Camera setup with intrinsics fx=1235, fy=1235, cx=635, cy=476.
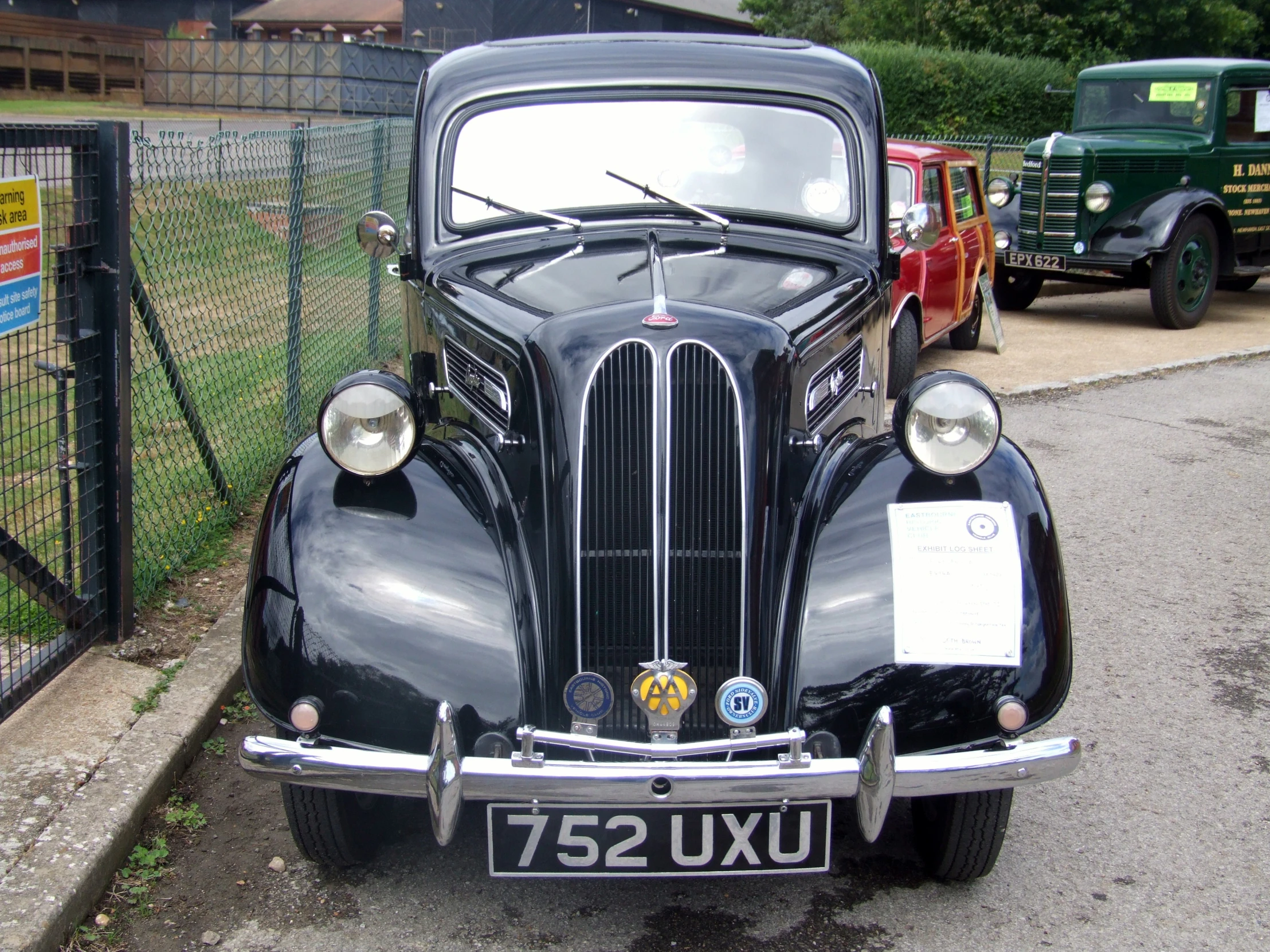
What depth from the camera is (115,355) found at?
384cm

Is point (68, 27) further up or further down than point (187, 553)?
further up

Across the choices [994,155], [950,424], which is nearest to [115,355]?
[950,424]

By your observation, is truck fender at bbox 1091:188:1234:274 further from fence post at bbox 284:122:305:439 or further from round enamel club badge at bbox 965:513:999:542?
round enamel club badge at bbox 965:513:999:542

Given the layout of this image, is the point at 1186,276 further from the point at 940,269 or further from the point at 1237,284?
the point at 940,269

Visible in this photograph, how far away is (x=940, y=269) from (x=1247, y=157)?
4986mm

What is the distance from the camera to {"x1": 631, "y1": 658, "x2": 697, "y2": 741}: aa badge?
2633mm

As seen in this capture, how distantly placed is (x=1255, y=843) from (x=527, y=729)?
2035mm

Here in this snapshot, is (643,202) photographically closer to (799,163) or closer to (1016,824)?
(799,163)

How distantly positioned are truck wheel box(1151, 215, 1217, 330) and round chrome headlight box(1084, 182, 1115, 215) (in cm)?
69

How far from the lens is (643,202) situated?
3703 millimetres

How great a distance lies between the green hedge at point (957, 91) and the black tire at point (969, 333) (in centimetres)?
2033

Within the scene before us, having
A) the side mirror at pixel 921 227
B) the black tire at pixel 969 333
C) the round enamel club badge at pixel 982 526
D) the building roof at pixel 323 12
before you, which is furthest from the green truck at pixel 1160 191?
the building roof at pixel 323 12

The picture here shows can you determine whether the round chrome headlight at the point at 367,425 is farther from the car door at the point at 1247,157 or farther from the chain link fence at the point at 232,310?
the car door at the point at 1247,157

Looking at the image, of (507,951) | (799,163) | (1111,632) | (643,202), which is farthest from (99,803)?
(1111,632)
